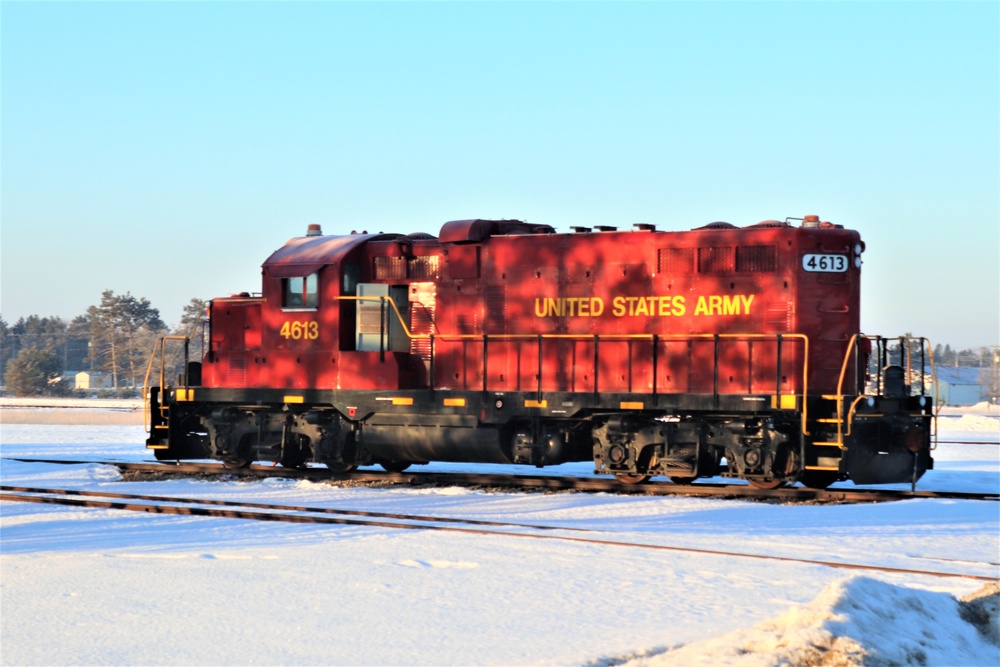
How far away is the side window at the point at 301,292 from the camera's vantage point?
18.3 metres

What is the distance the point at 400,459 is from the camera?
17969 mm

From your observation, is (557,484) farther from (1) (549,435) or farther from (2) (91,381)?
(2) (91,381)

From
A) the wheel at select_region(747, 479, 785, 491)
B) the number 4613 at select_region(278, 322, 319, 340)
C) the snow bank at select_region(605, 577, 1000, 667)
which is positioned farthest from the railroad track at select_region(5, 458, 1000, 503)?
the snow bank at select_region(605, 577, 1000, 667)

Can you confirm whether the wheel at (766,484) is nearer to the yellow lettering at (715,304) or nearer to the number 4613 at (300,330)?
the yellow lettering at (715,304)

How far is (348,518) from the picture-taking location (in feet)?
41.9

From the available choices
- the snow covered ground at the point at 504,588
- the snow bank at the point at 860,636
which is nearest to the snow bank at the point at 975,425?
the snow covered ground at the point at 504,588

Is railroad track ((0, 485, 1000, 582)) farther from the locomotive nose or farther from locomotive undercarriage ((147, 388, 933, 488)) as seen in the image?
the locomotive nose

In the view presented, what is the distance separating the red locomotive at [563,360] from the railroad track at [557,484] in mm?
242

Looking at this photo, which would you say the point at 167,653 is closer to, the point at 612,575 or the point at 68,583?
the point at 68,583

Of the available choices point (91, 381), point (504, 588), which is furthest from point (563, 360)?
point (91, 381)

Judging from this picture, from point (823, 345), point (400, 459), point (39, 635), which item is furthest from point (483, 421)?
point (39, 635)

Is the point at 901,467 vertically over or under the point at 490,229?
under

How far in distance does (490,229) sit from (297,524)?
A: 6.98 meters

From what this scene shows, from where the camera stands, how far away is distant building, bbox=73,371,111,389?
10644cm
